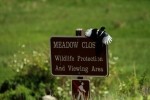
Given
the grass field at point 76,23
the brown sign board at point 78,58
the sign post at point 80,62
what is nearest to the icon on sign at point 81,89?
the sign post at point 80,62

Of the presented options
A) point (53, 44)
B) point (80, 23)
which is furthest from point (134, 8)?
point (53, 44)

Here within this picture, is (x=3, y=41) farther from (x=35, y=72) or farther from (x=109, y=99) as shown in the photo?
(x=109, y=99)

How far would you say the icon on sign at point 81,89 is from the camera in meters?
9.24

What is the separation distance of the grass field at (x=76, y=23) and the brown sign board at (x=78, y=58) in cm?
1059

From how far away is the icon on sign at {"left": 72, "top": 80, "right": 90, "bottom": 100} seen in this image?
9.24m

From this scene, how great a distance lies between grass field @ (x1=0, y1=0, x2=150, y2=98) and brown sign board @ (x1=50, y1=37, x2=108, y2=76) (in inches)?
417

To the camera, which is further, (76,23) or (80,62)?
(76,23)

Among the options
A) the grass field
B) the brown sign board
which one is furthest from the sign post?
the grass field

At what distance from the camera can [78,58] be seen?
9.35 meters

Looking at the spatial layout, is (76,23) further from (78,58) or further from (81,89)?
(81,89)

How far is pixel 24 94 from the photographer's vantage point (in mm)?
11758

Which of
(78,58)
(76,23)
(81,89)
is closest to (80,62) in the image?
(78,58)

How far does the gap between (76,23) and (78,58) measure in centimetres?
1932

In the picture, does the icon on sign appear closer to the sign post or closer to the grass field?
the sign post
